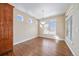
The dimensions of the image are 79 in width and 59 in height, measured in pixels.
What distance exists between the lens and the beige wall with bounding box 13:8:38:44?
3026mm

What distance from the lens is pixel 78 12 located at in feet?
9.11

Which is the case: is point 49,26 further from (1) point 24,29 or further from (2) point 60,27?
(1) point 24,29

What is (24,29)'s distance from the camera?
323cm

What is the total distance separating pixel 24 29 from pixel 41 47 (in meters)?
0.77

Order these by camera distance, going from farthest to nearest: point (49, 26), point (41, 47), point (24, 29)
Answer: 1. point (24, 29)
2. point (41, 47)
3. point (49, 26)

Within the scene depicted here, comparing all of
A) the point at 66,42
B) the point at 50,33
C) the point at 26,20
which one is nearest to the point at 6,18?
the point at 26,20

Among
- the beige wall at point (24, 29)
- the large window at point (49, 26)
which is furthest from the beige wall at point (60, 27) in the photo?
the beige wall at point (24, 29)

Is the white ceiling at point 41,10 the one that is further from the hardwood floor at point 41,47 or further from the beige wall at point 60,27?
the hardwood floor at point 41,47

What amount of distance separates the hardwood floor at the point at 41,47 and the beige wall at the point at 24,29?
159 mm

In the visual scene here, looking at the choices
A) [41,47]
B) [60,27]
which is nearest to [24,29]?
[41,47]

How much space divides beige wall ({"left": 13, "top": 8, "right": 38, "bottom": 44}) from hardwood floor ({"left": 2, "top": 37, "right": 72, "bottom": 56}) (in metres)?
0.16

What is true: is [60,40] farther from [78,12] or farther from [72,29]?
[78,12]

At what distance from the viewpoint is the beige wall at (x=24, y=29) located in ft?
9.93

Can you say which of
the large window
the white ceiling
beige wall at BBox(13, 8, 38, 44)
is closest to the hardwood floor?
beige wall at BBox(13, 8, 38, 44)
